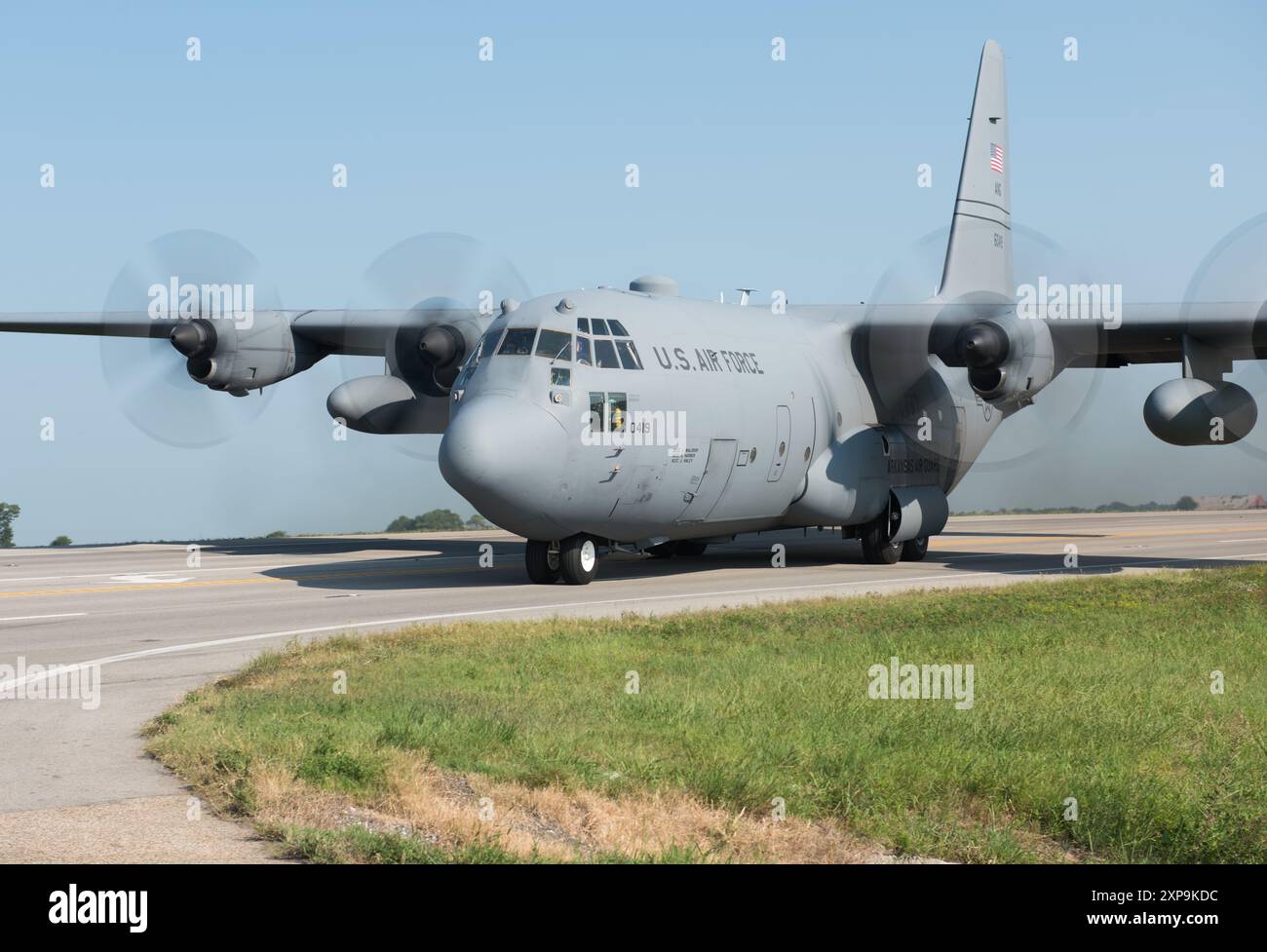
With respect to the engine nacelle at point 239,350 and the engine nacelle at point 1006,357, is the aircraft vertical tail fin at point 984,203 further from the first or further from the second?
the engine nacelle at point 239,350

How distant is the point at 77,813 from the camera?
6633 millimetres

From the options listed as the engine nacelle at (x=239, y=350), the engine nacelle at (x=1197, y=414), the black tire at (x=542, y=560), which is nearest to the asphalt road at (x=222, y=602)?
the black tire at (x=542, y=560)

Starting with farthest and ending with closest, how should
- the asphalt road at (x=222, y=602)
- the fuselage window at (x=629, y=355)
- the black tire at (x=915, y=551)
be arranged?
the black tire at (x=915, y=551), the fuselage window at (x=629, y=355), the asphalt road at (x=222, y=602)

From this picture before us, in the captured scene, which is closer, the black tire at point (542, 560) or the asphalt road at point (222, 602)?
the asphalt road at point (222, 602)

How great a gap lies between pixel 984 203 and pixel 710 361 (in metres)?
13.0

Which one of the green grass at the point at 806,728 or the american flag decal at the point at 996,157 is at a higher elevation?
the american flag decal at the point at 996,157

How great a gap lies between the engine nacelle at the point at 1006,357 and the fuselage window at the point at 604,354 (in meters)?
7.36

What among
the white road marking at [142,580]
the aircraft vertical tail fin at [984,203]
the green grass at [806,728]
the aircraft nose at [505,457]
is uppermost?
the aircraft vertical tail fin at [984,203]

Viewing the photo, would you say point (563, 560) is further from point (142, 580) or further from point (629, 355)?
point (142, 580)

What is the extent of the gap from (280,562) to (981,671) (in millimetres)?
18413

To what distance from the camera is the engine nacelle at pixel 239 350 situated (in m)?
27.3

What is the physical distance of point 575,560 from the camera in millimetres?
20797
